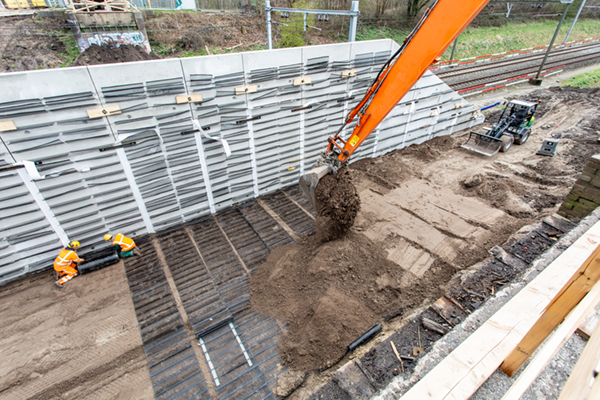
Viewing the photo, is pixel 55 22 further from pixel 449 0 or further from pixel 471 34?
pixel 471 34

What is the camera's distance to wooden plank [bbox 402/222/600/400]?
1.80m

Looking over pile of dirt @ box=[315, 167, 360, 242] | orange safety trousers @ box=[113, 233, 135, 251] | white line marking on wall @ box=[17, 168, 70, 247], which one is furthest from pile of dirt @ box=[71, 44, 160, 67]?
pile of dirt @ box=[315, 167, 360, 242]

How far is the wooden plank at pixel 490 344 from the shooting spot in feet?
5.89

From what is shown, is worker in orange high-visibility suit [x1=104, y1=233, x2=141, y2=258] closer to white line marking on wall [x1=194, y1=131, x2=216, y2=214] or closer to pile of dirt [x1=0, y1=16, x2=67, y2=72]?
white line marking on wall [x1=194, y1=131, x2=216, y2=214]

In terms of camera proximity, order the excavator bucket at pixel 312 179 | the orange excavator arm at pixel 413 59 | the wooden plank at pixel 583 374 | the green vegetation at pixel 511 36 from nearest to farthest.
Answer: the wooden plank at pixel 583 374
the orange excavator arm at pixel 413 59
the excavator bucket at pixel 312 179
the green vegetation at pixel 511 36

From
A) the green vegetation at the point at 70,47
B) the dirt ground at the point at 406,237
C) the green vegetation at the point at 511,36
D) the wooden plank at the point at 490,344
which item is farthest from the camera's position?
the green vegetation at the point at 511,36

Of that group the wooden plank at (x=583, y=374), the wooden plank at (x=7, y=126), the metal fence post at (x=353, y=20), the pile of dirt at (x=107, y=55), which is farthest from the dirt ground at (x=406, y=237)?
the pile of dirt at (x=107, y=55)

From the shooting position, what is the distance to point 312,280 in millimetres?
6086

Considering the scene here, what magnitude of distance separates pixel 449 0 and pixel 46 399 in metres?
9.07

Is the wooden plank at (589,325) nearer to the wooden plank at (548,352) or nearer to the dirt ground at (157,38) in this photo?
the wooden plank at (548,352)

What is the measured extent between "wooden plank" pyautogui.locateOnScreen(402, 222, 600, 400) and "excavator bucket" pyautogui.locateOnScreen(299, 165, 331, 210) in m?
4.27

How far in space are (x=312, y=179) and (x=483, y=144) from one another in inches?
344

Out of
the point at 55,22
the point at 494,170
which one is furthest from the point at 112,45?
the point at 494,170

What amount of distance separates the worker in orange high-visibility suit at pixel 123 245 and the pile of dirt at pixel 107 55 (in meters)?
10.9
